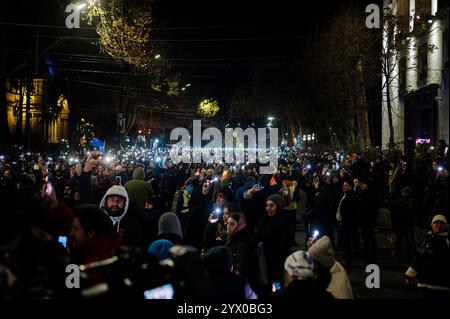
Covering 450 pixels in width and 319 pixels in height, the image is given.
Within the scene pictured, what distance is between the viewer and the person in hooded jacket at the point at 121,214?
729 cm

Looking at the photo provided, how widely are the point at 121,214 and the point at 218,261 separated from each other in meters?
2.64

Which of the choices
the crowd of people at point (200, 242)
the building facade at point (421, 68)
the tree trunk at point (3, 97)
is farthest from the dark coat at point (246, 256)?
the tree trunk at point (3, 97)

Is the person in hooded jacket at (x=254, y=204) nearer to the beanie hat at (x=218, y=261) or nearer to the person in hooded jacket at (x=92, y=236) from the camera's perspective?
the beanie hat at (x=218, y=261)

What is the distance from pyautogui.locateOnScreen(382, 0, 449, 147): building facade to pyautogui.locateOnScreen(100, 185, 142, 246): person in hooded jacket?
19111 mm

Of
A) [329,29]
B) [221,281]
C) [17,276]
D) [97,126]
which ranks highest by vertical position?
[329,29]

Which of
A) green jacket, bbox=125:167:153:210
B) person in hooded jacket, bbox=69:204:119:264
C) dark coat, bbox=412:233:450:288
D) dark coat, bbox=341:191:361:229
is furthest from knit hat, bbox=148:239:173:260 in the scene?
dark coat, bbox=341:191:361:229

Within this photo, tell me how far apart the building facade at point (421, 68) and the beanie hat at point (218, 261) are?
20.6m

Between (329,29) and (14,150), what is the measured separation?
21.0 meters

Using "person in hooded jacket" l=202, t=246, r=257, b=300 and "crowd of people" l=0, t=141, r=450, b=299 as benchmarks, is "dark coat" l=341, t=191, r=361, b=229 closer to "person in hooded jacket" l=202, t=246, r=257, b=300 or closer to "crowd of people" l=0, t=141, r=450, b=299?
"crowd of people" l=0, t=141, r=450, b=299

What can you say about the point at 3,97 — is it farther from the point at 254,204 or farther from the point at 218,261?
the point at 218,261

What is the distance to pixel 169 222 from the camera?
6.68 metres

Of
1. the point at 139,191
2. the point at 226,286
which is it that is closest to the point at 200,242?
the point at 139,191
